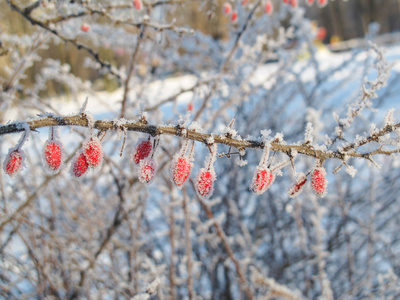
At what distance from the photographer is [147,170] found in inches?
42.6

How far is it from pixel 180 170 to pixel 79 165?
29 cm

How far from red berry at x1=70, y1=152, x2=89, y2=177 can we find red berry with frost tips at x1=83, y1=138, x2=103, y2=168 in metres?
0.03

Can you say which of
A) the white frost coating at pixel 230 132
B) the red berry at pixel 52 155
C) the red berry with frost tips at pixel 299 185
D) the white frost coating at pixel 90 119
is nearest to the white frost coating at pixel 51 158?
the red berry at pixel 52 155

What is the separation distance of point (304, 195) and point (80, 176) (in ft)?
8.59

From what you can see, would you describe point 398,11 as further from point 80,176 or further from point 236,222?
point 80,176

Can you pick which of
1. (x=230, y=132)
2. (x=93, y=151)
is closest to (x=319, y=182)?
(x=230, y=132)

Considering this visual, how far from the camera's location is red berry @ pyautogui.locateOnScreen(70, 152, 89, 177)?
1.09 m

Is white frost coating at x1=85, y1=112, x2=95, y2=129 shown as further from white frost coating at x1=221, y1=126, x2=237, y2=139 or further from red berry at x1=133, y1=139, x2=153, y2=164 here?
white frost coating at x1=221, y1=126, x2=237, y2=139

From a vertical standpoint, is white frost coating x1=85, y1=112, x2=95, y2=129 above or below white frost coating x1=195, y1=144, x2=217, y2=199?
above

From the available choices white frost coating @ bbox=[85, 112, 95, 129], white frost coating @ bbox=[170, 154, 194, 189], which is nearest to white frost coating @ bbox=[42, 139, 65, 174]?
white frost coating @ bbox=[85, 112, 95, 129]

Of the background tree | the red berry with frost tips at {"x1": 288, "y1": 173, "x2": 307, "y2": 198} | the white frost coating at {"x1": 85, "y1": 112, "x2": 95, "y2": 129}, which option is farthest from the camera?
the background tree

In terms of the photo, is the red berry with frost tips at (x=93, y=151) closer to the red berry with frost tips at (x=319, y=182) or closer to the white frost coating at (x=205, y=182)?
the white frost coating at (x=205, y=182)

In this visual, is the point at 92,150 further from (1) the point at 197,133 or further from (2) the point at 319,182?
(2) the point at 319,182

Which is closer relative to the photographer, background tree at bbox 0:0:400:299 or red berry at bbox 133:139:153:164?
red berry at bbox 133:139:153:164
